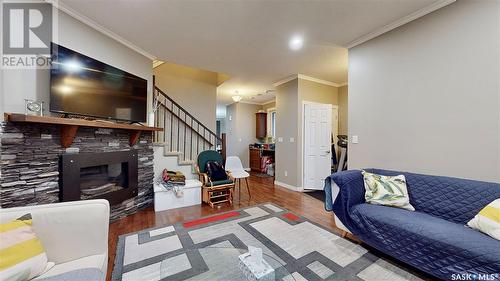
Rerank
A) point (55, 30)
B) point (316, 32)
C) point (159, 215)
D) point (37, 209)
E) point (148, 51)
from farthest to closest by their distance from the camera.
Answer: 1. point (148, 51)
2. point (159, 215)
3. point (316, 32)
4. point (55, 30)
5. point (37, 209)

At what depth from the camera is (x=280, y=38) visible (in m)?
2.75

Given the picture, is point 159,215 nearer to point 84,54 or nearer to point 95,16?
point 84,54

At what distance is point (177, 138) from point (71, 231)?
323 centimetres

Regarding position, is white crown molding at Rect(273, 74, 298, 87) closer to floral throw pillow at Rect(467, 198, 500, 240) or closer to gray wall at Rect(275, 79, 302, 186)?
gray wall at Rect(275, 79, 302, 186)

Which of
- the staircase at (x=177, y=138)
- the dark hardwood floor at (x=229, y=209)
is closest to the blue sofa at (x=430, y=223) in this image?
the dark hardwood floor at (x=229, y=209)

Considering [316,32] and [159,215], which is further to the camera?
[159,215]

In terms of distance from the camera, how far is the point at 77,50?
2293 millimetres

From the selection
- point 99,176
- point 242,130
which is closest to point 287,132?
point 242,130

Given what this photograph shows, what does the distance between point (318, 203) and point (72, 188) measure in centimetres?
351

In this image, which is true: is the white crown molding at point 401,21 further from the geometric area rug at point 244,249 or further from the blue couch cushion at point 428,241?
the geometric area rug at point 244,249

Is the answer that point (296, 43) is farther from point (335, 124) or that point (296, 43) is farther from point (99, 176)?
point (99, 176)

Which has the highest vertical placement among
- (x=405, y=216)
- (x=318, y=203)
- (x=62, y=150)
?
(x=62, y=150)

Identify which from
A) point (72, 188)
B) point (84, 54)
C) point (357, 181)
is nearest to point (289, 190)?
point (357, 181)

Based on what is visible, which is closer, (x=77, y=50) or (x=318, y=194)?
(x=77, y=50)
